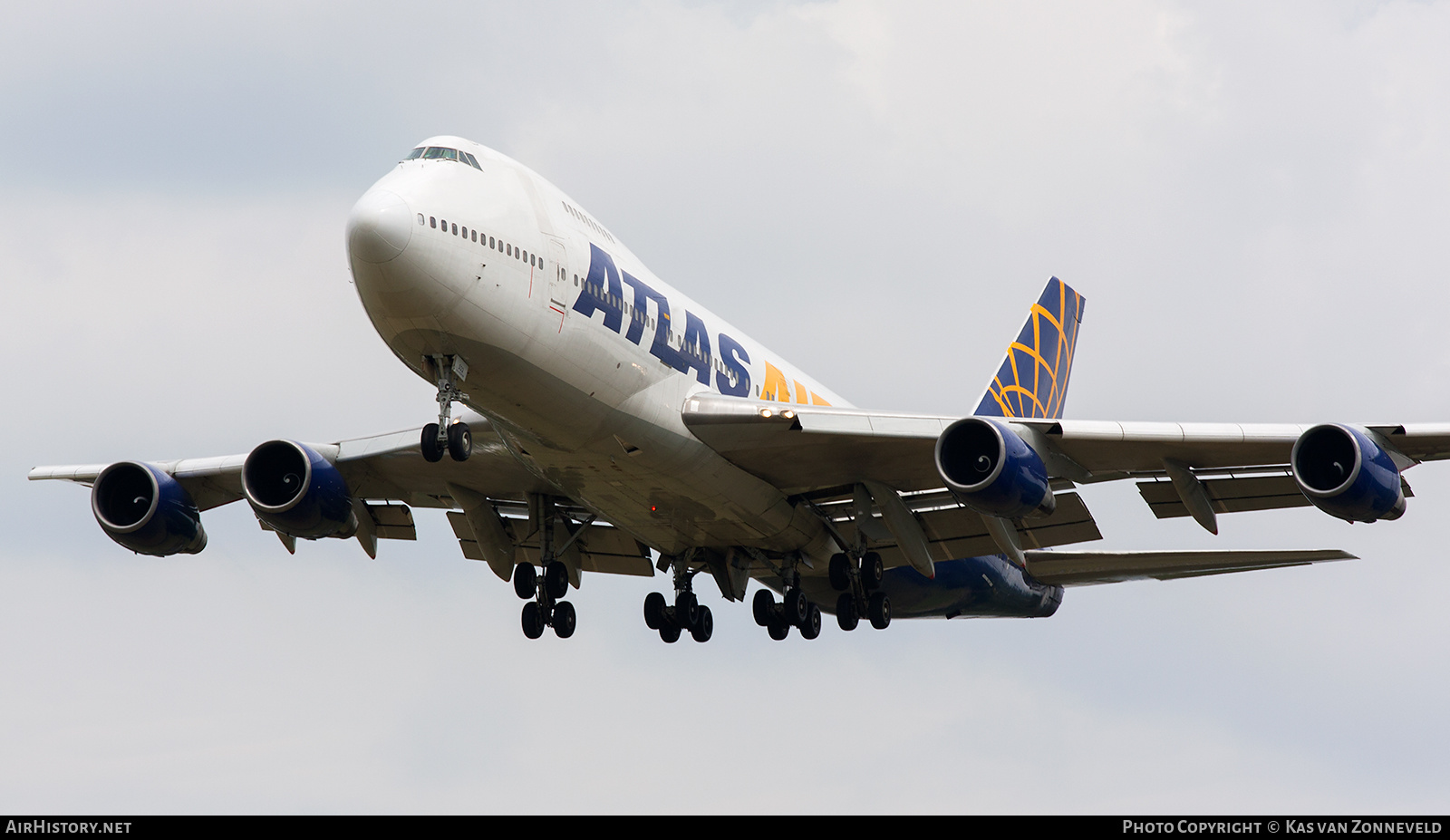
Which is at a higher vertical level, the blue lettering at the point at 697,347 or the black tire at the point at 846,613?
the blue lettering at the point at 697,347

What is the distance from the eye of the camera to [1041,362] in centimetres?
3978

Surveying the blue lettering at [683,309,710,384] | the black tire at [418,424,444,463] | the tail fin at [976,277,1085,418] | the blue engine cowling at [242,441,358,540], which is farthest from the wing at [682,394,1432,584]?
the tail fin at [976,277,1085,418]

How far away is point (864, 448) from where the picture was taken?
2645cm

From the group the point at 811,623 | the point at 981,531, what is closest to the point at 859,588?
the point at 811,623

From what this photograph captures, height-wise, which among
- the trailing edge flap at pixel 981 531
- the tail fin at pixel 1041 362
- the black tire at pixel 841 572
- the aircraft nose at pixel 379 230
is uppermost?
the tail fin at pixel 1041 362

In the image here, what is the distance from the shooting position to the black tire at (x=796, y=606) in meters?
30.6

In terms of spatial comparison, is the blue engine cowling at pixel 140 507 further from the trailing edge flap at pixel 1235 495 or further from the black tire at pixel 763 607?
the trailing edge flap at pixel 1235 495

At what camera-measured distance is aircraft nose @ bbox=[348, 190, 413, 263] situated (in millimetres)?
20938

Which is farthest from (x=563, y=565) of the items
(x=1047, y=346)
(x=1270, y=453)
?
(x=1047, y=346)

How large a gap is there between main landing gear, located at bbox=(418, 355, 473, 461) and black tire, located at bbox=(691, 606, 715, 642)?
9996 millimetres

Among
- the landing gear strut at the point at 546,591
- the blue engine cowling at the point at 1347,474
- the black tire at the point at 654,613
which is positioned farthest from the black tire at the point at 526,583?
the blue engine cowling at the point at 1347,474

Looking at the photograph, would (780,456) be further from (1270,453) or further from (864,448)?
(1270,453)

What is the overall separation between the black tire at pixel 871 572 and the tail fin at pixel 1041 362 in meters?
7.64
